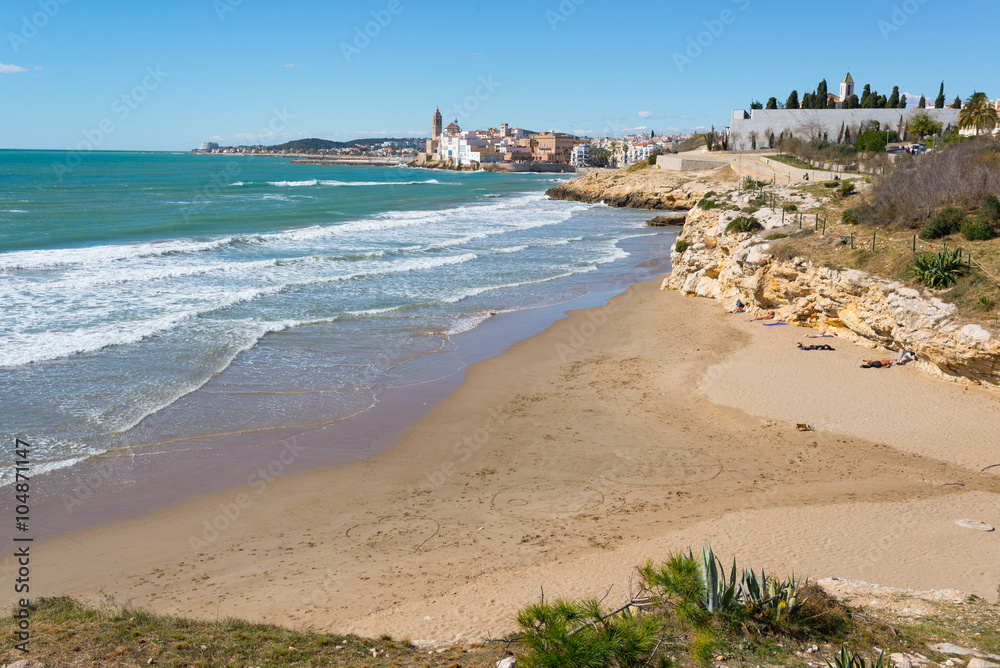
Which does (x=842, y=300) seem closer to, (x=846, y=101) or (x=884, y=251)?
(x=884, y=251)

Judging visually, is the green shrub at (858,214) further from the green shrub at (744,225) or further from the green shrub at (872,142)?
the green shrub at (872,142)

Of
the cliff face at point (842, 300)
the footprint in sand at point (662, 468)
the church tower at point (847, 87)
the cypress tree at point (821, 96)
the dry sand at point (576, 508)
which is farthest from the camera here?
the church tower at point (847, 87)

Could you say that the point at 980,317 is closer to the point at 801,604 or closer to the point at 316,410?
the point at 801,604

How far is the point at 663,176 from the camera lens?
64500 millimetres

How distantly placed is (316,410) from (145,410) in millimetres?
2917

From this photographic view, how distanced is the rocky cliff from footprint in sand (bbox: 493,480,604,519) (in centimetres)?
4558

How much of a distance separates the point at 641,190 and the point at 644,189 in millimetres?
281

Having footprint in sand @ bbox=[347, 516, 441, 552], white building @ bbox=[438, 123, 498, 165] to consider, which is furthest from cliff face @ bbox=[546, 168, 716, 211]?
white building @ bbox=[438, 123, 498, 165]

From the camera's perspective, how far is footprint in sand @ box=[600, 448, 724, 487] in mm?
9719

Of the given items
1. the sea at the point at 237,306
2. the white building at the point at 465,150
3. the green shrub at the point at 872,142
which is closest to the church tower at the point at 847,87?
the green shrub at the point at 872,142

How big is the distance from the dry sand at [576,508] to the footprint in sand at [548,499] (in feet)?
0.10

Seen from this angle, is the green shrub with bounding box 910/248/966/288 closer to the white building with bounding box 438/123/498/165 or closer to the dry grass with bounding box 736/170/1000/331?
the dry grass with bounding box 736/170/1000/331

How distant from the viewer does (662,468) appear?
1010 cm

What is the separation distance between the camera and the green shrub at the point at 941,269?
46.8 ft
